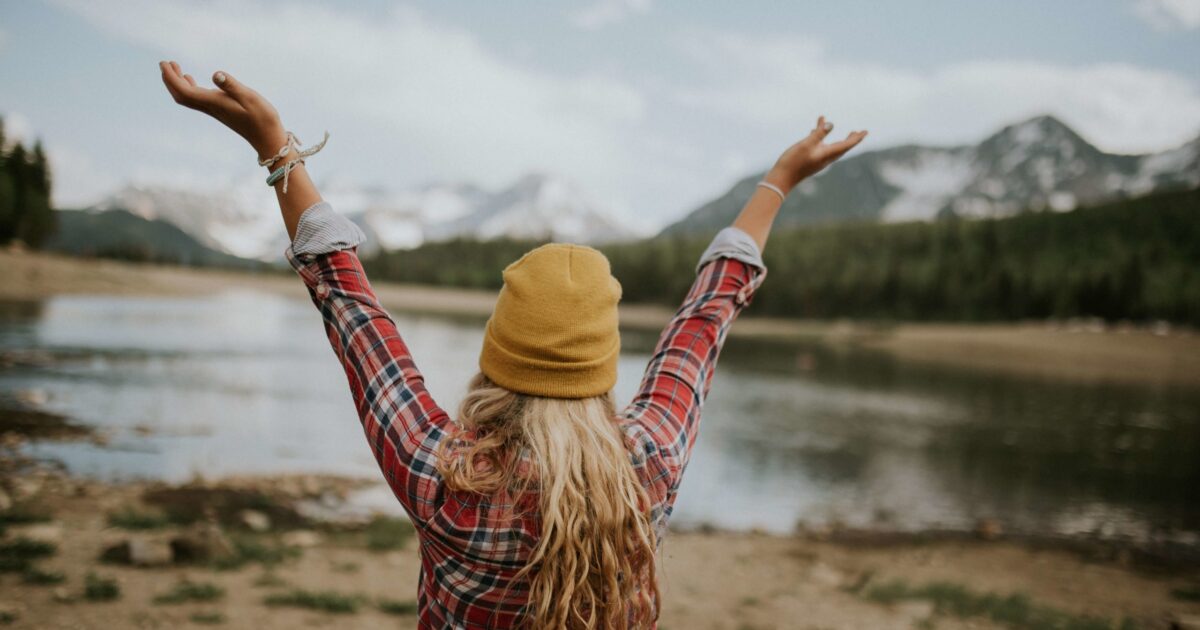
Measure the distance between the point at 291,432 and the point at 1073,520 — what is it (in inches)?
581

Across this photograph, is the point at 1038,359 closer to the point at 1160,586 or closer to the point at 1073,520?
the point at 1073,520

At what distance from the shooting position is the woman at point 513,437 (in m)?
1.40

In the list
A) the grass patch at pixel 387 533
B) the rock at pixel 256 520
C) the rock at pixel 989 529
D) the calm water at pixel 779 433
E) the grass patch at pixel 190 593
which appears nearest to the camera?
the grass patch at pixel 190 593

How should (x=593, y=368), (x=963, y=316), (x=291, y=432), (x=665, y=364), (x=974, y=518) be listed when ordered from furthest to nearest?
(x=963, y=316), (x=291, y=432), (x=974, y=518), (x=665, y=364), (x=593, y=368)

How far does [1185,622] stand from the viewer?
7.19m

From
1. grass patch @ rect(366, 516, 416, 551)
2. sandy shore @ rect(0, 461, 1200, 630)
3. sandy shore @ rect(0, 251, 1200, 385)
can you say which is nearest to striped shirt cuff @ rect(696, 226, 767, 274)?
sandy shore @ rect(0, 461, 1200, 630)

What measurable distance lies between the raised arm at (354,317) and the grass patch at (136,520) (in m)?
7.71

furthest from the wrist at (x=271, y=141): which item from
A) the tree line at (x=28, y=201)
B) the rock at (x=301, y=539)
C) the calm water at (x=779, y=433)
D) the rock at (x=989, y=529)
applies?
the tree line at (x=28, y=201)

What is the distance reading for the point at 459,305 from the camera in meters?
97.0

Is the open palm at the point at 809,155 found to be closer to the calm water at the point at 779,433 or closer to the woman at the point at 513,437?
the woman at the point at 513,437

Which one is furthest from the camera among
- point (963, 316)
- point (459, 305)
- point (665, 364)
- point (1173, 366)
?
point (459, 305)

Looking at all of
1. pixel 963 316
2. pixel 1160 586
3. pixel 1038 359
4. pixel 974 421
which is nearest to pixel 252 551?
pixel 1160 586

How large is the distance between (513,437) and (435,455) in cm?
15

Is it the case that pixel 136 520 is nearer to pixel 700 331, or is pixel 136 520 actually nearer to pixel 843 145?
pixel 700 331
